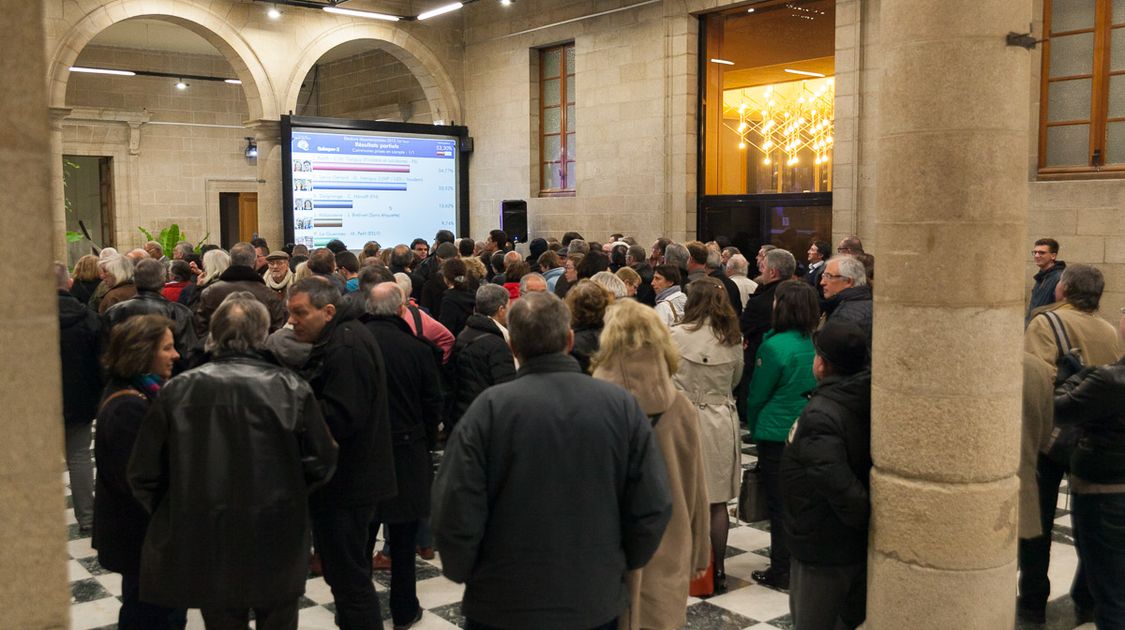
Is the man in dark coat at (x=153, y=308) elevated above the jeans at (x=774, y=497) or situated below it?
above

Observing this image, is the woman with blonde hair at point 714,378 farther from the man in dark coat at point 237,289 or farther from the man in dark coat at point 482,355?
the man in dark coat at point 237,289

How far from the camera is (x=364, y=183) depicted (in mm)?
13391

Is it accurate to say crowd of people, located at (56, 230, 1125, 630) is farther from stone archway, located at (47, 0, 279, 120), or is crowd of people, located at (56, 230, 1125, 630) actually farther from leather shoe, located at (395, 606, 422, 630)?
stone archway, located at (47, 0, 279, 120)

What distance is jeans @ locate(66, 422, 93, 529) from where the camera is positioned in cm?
545

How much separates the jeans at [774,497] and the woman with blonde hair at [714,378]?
13cm

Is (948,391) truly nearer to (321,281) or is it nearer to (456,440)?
(456,440)

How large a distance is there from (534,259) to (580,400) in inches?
283

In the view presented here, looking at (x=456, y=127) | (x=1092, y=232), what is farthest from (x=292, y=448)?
(x=456, y=127)

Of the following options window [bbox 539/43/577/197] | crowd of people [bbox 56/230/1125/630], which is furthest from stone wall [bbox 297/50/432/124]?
crowd of people [bbox 56/230/1125/630]

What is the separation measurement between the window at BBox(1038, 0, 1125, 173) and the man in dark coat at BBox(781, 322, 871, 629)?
6310mm

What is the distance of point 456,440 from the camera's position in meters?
2.50

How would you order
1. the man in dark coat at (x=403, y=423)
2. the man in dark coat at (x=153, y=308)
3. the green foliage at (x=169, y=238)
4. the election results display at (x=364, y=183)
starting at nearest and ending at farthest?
1. the man in dark coat at (x=403, y=423)
2. the man in dark coat at (x=153, y=308)
3. the election results display at (x=364, y=183)
4. the green foliage at (x=169, y=238)

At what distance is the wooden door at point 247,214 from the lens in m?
19.1

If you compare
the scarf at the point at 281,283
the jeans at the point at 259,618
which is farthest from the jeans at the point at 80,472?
the jeans at the point at 259,618
